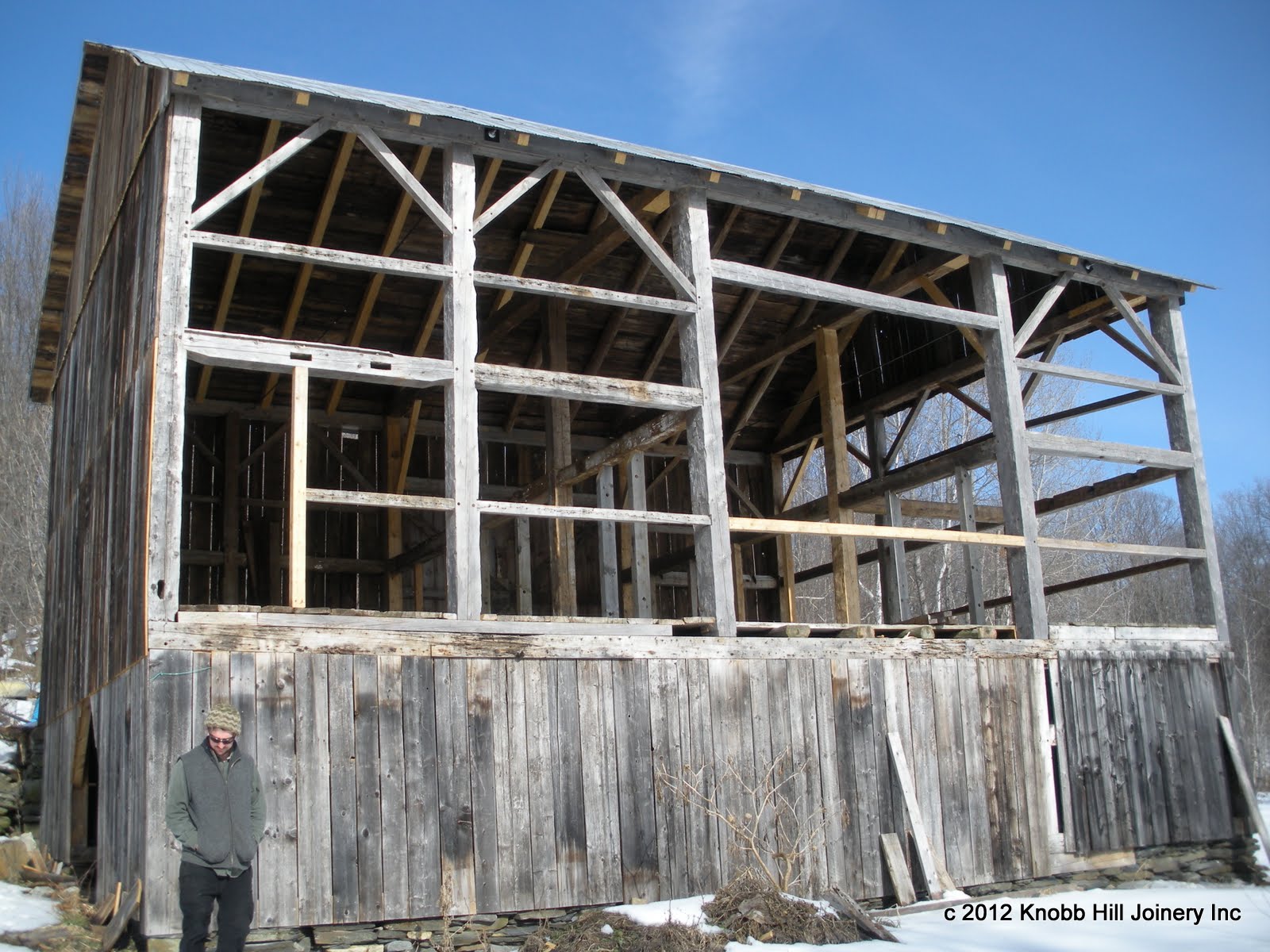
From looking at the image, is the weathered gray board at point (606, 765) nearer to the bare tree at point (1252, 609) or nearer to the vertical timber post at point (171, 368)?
the vertical timber post at point (171, 368)

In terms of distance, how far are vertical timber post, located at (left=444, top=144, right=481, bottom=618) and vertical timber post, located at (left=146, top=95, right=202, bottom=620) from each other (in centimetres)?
189

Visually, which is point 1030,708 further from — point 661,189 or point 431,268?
point 431,268

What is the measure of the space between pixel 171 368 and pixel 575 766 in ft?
13.4

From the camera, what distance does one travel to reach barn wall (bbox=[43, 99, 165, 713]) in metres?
9.35

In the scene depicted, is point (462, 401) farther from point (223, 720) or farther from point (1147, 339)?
point (1147, 339)

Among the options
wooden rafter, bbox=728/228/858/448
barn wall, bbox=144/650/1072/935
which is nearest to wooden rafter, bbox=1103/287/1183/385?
wooden rafter, bbox=728/228/858/448

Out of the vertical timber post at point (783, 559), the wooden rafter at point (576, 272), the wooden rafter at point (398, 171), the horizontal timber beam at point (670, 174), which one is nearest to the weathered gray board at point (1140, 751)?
the horizontal timber beam at point (670, 174)

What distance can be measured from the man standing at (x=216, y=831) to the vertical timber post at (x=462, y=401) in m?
2.43

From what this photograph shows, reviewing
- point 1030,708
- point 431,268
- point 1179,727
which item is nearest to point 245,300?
point 431,268

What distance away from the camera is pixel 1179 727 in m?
12.4

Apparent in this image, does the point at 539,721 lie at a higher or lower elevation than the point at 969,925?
higher

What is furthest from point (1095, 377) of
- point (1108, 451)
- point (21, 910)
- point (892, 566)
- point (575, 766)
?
point (21, 910)

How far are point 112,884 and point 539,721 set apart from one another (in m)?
3.30

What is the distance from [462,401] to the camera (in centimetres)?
929
